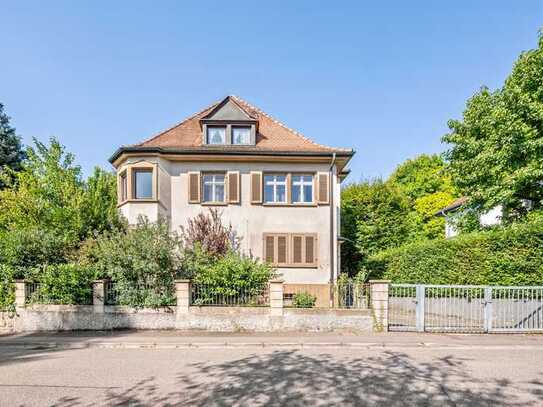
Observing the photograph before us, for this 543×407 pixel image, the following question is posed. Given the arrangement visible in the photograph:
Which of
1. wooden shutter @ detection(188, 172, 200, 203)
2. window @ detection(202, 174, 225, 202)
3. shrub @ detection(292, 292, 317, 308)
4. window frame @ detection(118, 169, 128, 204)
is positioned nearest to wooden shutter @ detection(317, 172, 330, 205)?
window @ detection(202, 174, 225, 202)

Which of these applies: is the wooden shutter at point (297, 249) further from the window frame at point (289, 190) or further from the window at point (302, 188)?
the window at point (302, 188)

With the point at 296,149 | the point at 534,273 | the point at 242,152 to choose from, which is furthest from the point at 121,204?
the point at 534,273

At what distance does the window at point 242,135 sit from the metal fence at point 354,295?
30.3ft

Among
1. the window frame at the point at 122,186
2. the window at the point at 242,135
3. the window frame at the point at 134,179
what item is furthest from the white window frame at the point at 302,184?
the window frame at the point at 122,186

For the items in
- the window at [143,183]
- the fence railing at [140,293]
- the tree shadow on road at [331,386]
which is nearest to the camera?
the tree shadow on road at [331,386]

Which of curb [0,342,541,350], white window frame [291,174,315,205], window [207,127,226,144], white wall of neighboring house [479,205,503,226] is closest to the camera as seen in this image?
curb [0,342,541,350]

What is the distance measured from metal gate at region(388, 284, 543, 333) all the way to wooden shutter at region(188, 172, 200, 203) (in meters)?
10.0

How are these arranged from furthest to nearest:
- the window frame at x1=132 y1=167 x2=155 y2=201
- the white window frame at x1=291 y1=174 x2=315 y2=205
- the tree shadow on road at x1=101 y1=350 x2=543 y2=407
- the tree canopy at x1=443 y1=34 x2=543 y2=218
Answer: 1. the white window frame at x1=291 y1=174 x2=315 y2=205
2. the window frame at x1=132 y1=167 x2=155 y2=201
3. the tree canopy at x1=443 y1=34 x2=543 y2=218
4. the tree shadow on road at x1=101 y1=350 x2=543 y2=407

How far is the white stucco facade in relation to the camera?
17281mm

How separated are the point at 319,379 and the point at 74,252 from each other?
10.2 metres

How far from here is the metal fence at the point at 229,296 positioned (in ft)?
37.4

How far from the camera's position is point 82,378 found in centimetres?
669

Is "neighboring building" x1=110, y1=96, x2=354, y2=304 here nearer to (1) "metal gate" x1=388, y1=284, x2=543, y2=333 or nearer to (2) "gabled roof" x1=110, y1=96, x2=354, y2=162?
(2) "gabled roof" x1=110, y1=96, x2=354, y2=162

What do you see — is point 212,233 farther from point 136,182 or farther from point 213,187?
point 136,182
